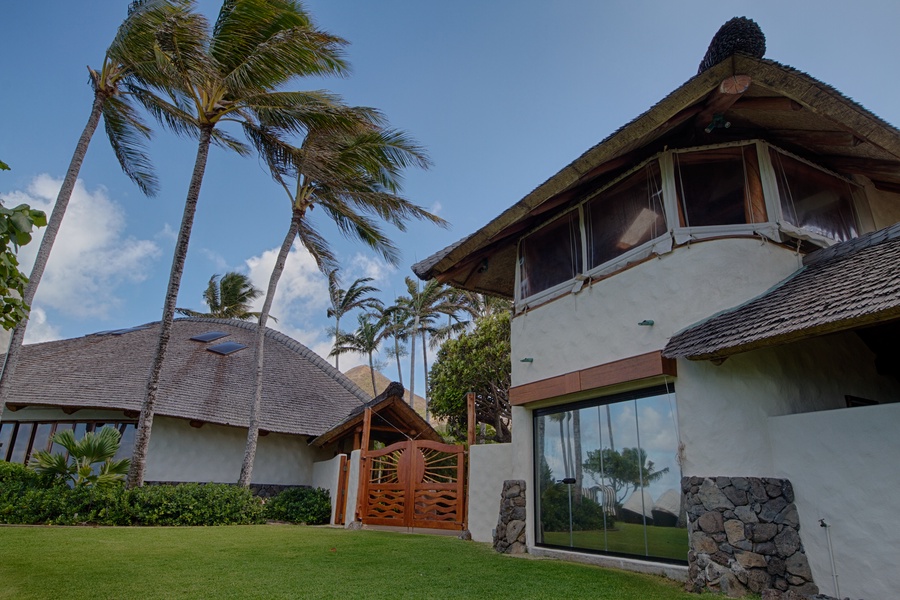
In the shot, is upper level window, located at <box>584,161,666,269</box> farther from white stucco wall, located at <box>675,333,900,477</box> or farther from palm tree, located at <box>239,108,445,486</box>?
palm tree, located at <box>239,108,445,486</box>

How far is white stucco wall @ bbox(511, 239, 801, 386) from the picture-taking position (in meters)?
5.81

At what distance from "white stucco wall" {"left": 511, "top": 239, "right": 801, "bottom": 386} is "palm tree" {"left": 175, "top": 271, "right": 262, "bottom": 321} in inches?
1033

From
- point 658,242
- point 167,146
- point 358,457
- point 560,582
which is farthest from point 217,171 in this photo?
point 560,582

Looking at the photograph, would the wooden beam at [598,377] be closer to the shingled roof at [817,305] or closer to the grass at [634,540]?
the shingled roof at [817,305]

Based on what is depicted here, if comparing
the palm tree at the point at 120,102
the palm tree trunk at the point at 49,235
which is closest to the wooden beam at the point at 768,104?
the palm tree at the point at 120,102

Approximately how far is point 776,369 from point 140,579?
6439mm

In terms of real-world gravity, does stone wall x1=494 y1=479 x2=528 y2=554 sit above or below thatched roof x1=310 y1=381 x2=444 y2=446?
below

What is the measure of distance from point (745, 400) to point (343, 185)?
11316 millimetres

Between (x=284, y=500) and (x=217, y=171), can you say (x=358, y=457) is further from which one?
(x=217, y=171)

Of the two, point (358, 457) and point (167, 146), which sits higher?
point (167, 146)

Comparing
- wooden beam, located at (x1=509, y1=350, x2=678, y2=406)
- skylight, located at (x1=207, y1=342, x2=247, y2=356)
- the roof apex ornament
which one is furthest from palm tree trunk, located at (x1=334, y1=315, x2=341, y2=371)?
the roof apex ornament

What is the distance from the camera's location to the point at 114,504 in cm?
1027

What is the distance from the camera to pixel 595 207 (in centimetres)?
745

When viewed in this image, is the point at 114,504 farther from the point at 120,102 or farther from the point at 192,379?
the point at 120,102
